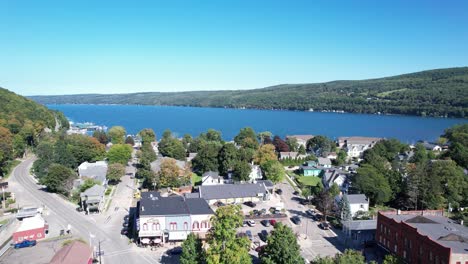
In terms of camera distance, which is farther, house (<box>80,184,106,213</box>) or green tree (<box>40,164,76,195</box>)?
green tree (<box>40,164,76,195</box>)

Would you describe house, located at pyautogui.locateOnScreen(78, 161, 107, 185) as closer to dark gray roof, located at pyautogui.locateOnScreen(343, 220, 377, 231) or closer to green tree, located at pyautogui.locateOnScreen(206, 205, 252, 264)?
green tree, located at pyautogui.locateOnScreen(206, 205, 252, 264)

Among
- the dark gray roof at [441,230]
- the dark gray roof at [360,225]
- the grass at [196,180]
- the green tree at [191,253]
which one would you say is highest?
the dark gray roof at [441,230]

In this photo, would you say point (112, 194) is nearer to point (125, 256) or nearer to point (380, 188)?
point (125, 256)

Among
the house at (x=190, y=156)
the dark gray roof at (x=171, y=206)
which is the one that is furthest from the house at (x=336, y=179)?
the house at (x=190, y=156)

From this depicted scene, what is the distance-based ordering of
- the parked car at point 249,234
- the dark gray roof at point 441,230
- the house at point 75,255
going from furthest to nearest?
the parked car at point 249,234 → the dark gray roof at point 441,230 → the house at point 75,255

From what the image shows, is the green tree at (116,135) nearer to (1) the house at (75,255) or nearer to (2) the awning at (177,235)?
(2) the awning at (177,235)

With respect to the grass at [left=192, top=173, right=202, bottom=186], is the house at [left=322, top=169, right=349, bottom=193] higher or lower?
higher

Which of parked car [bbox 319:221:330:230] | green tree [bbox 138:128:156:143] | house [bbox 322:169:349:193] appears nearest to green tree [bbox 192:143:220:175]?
house [bbox 322:169:349:193]
